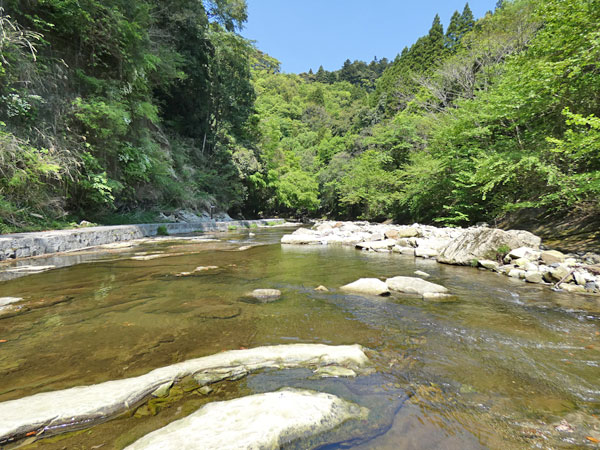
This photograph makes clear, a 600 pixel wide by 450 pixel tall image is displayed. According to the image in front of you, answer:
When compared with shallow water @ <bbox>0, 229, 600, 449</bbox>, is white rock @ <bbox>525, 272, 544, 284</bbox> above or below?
above

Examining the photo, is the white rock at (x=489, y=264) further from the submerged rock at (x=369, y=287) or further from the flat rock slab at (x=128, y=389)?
the flat rock slab at (x=128, y=389)

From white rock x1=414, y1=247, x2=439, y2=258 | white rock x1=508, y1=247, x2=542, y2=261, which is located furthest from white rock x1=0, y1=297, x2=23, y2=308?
white rock x1=508, y1=247, x2=542, y2=261

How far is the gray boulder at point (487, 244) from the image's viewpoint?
21.9 ft

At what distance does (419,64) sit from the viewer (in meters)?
32.9

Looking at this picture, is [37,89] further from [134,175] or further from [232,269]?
[232,269]

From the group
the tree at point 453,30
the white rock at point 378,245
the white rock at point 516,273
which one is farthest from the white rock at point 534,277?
the tree at point 453,30

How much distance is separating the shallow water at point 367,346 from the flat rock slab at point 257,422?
0.29 feet

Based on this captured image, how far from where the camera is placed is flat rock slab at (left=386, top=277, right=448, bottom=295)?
13.9 ft

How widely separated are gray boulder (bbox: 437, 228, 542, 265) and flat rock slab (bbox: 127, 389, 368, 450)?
6.41m

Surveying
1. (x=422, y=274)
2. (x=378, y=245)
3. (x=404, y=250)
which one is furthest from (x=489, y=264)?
(x=378, y=245)

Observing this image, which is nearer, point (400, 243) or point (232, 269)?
point (232, 269)

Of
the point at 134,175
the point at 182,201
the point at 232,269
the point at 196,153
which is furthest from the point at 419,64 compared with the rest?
the point at 232,269

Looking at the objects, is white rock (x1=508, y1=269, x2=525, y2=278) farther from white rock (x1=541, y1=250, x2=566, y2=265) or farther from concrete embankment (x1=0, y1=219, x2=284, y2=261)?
concrete embankment (x1=0, y1=219, x2=284, y2=261)

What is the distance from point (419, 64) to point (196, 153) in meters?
28.9
